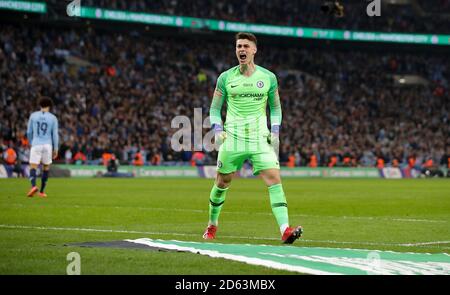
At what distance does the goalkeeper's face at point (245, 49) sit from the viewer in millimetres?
11562

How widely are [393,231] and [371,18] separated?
5131cm

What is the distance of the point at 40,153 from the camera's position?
22000 millimetres

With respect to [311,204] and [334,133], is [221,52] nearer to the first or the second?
[334,133]

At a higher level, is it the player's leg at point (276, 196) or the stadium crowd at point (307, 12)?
the stadium crowd at point (307, 12)

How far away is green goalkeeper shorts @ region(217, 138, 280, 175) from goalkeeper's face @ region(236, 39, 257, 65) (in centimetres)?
114

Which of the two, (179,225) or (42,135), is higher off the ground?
(42,135)

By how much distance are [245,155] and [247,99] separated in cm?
78

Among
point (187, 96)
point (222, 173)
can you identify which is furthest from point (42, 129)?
point (187, 96)

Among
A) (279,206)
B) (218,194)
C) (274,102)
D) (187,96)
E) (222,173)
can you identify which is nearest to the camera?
(279,206)

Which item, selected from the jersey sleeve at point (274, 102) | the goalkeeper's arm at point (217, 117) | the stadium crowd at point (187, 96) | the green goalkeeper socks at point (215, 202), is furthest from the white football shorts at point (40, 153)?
the stadium crowd at point (187, 96)

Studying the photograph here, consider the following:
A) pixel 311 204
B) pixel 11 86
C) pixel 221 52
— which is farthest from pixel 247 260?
pixel 221 52

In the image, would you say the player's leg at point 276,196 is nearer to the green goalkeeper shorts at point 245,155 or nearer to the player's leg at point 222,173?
the green goalkeeper shorts at point 245,155

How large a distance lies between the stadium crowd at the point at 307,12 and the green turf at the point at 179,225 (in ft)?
102

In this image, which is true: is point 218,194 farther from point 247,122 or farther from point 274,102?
point 274,102
